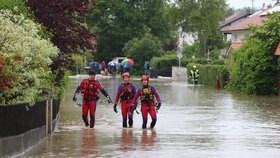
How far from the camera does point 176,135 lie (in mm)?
17625

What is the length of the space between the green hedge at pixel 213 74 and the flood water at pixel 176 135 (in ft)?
66.0

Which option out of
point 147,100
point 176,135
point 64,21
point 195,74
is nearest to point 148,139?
point 176,135

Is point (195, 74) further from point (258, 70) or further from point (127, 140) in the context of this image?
point (127, 140)

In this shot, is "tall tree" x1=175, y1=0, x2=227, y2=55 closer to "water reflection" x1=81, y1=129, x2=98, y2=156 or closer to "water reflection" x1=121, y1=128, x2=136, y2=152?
"water reflection" x1=121, y1=128, x2=136, y2=152

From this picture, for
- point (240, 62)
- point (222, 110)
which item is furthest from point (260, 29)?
point (222, 110)

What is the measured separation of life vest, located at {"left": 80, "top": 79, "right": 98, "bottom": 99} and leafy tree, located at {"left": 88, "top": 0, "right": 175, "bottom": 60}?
72411 millimetres

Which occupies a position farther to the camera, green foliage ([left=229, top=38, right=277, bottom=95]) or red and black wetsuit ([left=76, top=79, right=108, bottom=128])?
green foliage ([left=229, top=38, right=277, bottom=95])

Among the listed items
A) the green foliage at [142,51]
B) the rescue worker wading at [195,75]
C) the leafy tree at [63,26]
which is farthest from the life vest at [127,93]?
the green foliage at [142,51]

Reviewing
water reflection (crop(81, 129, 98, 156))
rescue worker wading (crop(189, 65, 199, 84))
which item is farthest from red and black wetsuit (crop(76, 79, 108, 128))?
rescue worker wading (crop(189, 65, 199, 84))

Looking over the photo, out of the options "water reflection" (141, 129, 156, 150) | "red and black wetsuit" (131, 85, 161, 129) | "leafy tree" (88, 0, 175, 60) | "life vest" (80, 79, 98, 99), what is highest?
"leafy tree" (88, 0, 175, 60)

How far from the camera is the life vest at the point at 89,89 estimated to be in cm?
1952

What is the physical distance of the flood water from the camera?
14.1m

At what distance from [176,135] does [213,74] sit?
3374 centimetres

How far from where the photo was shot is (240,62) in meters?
41.0
